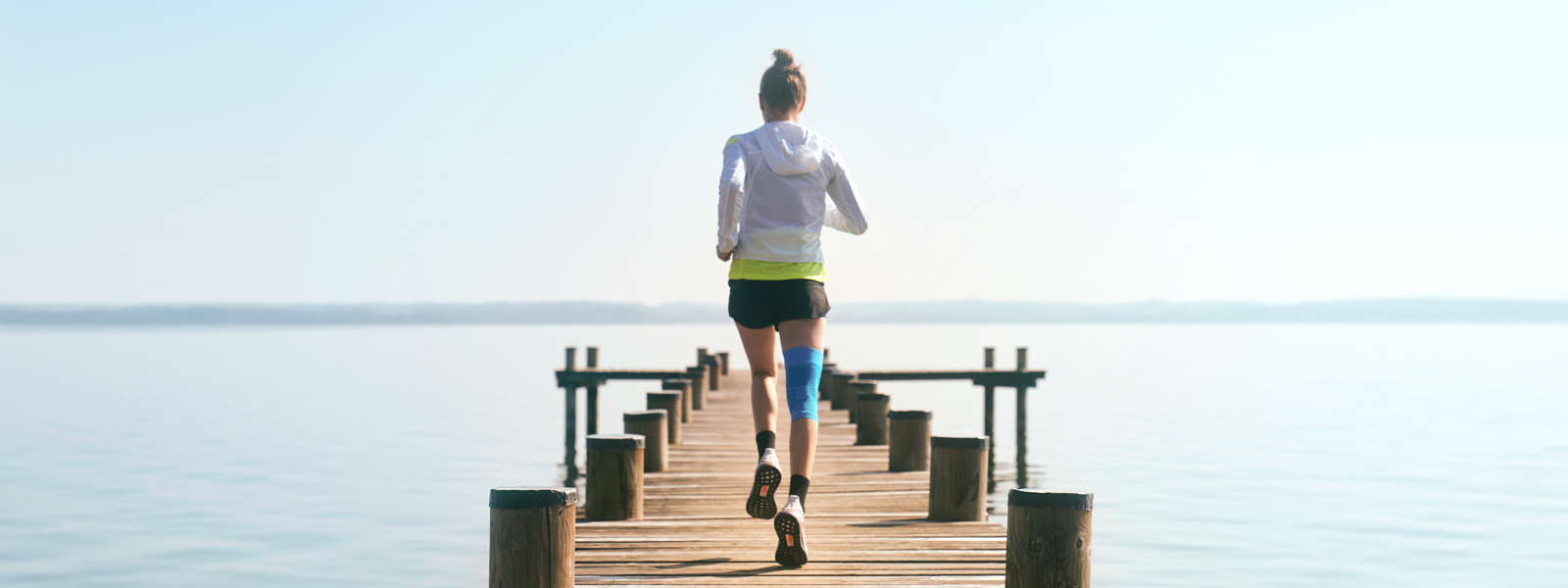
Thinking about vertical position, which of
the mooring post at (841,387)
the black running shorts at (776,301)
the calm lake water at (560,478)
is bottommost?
the calm lake water at (560,478)

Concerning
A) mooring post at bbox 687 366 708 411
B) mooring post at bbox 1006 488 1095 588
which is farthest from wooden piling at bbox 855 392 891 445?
mooring post at bbox 1006 488 1095 588

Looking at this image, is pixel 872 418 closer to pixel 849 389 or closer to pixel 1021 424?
pixel 849 389

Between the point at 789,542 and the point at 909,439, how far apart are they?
364 centimetres

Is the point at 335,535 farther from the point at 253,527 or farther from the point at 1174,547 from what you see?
the point at 1174,547

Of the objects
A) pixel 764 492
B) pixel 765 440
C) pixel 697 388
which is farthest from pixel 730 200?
pixel 697 388

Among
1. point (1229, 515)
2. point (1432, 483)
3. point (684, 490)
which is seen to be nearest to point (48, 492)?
point (684, 490)

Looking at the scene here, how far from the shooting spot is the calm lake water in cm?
1477

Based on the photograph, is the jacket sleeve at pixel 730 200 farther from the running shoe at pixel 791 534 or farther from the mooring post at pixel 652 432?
the mooring post at pixel 652 432

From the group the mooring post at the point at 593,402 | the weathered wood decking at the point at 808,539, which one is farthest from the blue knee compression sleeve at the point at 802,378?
the mooring post at the point at 593,402

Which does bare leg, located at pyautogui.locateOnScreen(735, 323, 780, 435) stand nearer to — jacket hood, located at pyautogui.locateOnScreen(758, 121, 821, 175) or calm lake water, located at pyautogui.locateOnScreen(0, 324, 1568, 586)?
jacket hood, located at pyautogui.locateOnScreen(758, 121, 821, 175)

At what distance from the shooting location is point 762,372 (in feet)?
16.9

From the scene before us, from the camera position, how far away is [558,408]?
4184 centimetres

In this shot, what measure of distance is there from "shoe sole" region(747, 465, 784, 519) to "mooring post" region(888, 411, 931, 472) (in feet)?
11.8

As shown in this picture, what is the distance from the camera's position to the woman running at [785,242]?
15.6 ft
